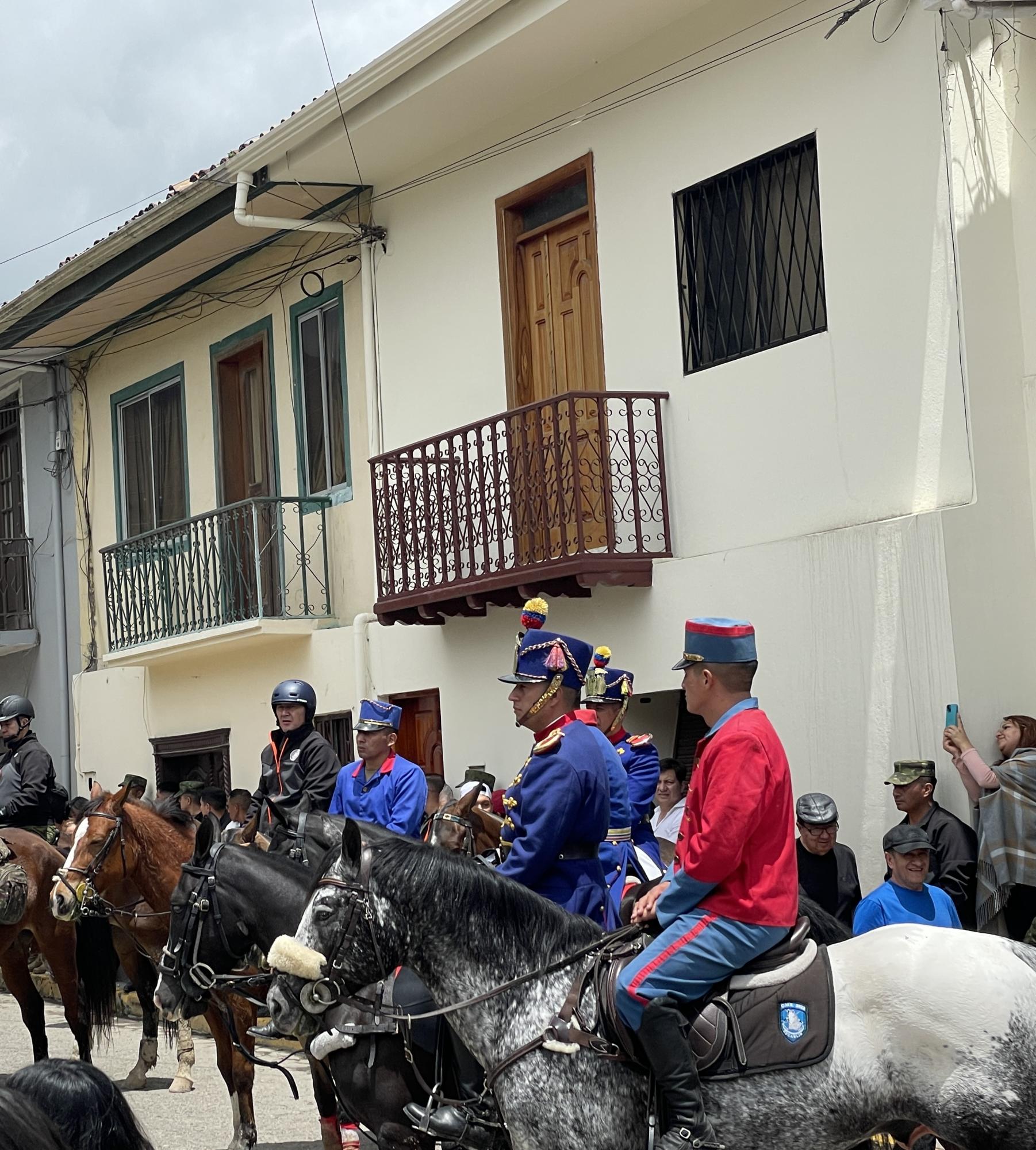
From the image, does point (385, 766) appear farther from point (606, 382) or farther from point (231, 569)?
point (231, 569)

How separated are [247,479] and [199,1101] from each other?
7983 millimetres

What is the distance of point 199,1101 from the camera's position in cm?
1029

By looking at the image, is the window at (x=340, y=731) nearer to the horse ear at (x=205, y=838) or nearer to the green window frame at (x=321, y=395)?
the green window frame at (x=321, y=395)

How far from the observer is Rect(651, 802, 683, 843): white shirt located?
429 inches

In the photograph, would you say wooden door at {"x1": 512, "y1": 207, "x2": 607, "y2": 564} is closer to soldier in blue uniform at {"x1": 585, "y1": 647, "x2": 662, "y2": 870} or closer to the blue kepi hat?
soldier in blue uniform at {"x1": 585, "y1": 647, "x2": 662, "y2": 870}

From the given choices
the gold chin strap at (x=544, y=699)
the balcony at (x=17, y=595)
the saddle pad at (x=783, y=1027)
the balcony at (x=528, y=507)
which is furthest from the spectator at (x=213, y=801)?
the saddle pad at (x=783, y=1027)

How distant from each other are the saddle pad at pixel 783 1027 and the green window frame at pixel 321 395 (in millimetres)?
10677

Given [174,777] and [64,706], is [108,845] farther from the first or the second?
[64,706]

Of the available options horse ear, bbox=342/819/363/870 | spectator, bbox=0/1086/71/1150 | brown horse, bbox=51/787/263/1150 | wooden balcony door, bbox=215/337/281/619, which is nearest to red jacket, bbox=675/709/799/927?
horse ear, bbox=342/819/363/870

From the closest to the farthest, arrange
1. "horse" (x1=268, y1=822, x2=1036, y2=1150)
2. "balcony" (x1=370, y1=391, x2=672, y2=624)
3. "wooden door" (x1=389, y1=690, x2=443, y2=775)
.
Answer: "horse" (x1=268, y1=822, x2=1036, y2=1150) → "balcony" (x1=370, y1=391, x2=672, y2=624) → "wooden door" (x1=389, y1=690, x2=443, y2=775)

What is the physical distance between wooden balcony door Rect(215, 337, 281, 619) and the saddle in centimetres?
1055

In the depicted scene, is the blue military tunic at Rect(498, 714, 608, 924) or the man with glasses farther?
the man with glasses

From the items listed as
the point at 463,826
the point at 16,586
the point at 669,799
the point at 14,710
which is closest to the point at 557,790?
the point at 463,826

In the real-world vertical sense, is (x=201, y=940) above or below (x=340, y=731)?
below
